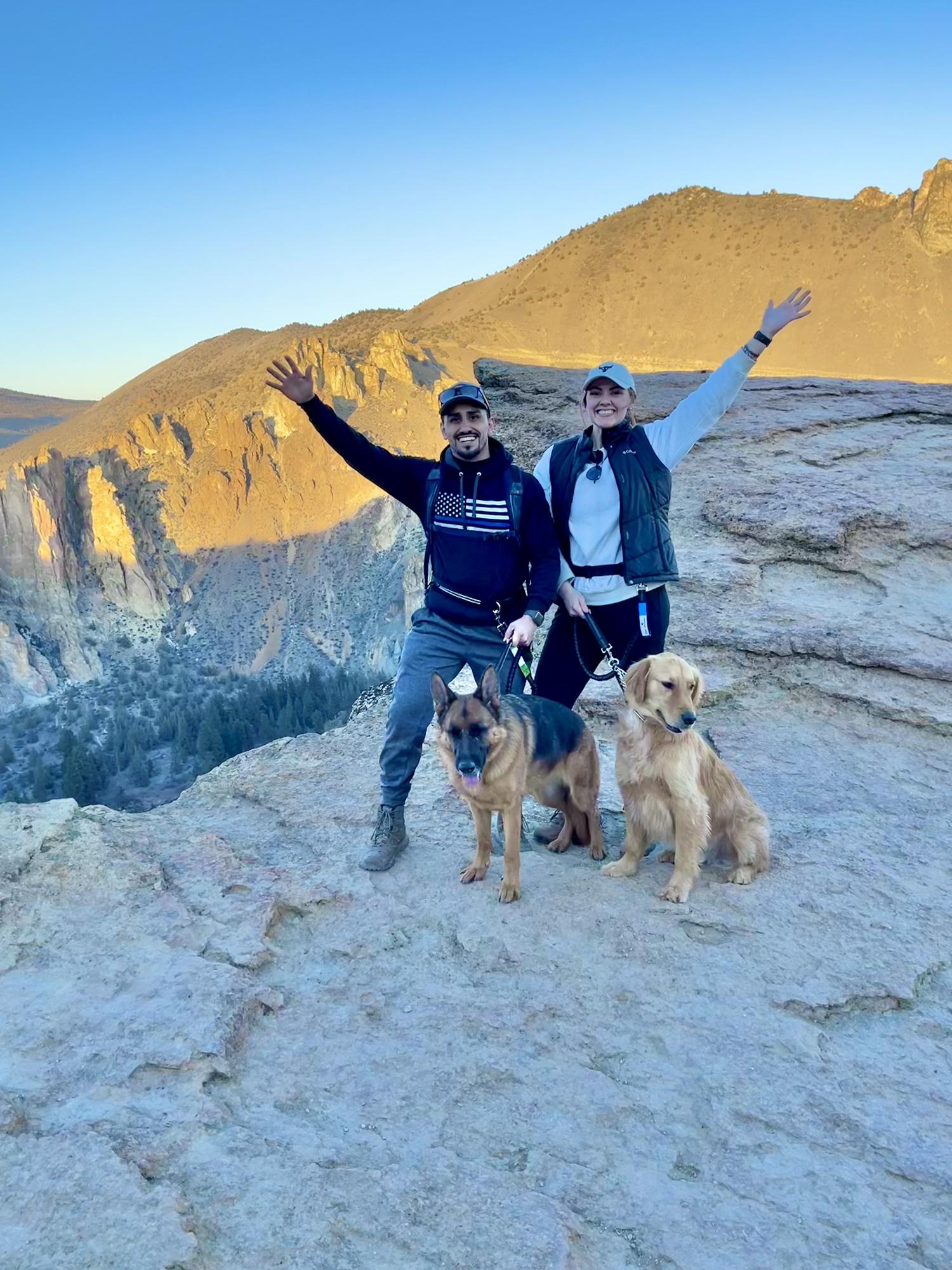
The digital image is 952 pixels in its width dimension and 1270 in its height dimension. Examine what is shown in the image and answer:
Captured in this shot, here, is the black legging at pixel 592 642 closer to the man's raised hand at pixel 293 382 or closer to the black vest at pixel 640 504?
the black vest at pixel 640 504

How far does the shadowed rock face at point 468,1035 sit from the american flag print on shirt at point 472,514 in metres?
2.01

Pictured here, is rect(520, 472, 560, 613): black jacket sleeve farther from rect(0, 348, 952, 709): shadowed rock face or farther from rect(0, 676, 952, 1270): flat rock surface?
rect(0, 348, 952, 709): shadowed rock face

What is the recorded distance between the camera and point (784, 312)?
15.5 feet

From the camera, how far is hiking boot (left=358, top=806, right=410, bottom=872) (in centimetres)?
482

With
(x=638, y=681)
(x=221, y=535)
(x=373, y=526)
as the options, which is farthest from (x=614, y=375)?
(x=221, y=535)

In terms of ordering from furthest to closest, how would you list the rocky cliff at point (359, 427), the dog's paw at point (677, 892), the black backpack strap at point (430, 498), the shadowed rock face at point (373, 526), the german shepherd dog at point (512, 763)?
the rocky cliff at point (359, 427) → the shadowed rock face at point (373, 526) → the black backpack strap at point (430, 498) → the dog's paw at point (677, 892) → the german shepherd dog at point (512, 763)

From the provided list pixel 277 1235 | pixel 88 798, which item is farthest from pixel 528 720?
pixel 88 798

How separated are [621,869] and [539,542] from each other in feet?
6.28

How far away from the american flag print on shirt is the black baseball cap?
1.58 feet

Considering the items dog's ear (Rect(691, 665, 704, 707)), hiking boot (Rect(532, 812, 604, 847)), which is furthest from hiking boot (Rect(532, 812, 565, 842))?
dog's ear (Rect(691, 665, 704, 707))

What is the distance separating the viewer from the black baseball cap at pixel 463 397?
4.43m

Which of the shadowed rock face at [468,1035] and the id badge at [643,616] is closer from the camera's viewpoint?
the shadowed rock face at [468,1035]

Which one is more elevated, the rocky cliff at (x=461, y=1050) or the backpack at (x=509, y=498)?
the backpack at (x=509, y=498)

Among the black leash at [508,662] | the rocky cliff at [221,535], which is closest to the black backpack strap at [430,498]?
the black leash at [508,662]
